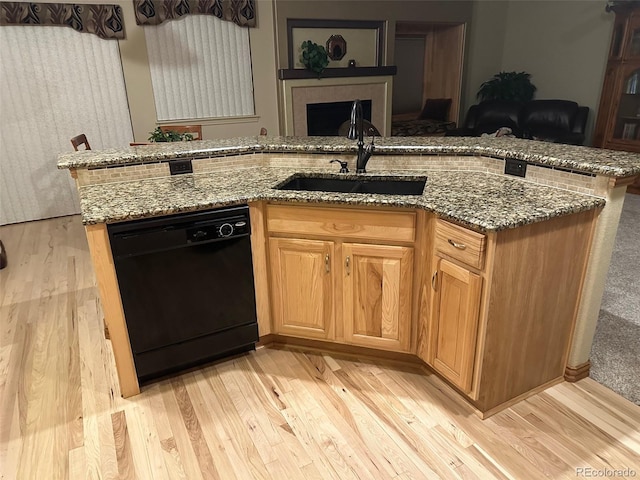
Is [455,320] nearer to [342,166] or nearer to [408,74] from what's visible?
[342,166]

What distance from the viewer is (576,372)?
2156 millimetres

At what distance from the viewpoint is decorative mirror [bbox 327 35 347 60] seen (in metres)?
5.88

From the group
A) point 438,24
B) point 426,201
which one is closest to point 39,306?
point 426,201

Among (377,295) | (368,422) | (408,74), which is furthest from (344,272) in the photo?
(408,74)

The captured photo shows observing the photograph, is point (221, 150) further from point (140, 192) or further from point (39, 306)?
point (39, 306)

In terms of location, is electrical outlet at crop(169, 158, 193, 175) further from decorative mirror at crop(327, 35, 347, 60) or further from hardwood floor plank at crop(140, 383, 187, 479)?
decorative mirror at crop(327, 35, 347, 60)

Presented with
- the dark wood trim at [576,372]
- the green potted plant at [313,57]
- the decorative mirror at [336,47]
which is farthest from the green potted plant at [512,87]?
the dark wood trim at [576,372]

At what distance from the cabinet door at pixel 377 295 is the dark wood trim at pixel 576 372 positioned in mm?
756

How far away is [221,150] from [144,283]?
88cm

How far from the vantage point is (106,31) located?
15.2 feet

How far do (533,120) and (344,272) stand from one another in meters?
5.17

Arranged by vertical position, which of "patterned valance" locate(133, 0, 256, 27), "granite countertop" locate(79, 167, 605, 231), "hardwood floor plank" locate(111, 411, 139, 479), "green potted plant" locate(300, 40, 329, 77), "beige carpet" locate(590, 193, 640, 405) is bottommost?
"hardwood floor plank" locate(111, 411, 139, 479)

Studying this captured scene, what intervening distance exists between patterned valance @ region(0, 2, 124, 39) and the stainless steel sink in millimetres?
3432
